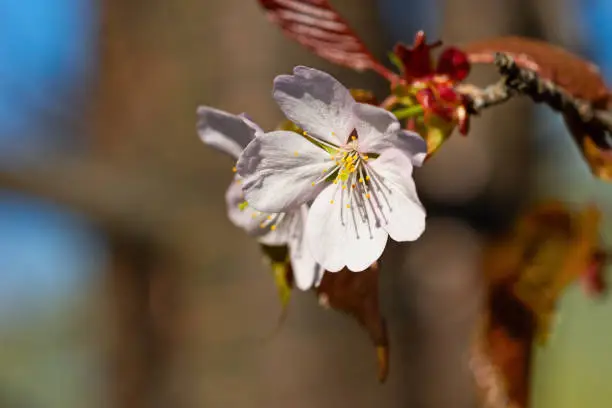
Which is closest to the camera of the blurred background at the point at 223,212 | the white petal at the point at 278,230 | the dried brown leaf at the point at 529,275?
the white petal at the point at 278,230

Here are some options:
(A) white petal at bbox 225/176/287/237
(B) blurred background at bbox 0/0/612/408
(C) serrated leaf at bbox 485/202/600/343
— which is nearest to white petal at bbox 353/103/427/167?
(A) white petal at bbox 225/176/287/237

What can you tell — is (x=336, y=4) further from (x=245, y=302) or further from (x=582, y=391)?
(x=582, y=391)

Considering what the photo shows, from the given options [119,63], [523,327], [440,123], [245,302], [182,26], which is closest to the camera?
[440,123]

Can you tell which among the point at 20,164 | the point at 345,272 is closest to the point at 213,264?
the point at 20,164

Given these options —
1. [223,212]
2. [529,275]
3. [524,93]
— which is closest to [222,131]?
[524,93]

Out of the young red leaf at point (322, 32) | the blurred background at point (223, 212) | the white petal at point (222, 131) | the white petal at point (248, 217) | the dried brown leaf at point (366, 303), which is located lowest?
the blurred background at point (223, 212)

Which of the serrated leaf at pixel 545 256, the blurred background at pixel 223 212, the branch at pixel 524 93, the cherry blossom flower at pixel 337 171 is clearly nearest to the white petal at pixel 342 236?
the cherry blossom flower at pixel 337 171

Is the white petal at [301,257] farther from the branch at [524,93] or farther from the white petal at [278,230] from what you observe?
the branch at [524,93]

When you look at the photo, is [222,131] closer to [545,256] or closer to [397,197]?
[397,197]

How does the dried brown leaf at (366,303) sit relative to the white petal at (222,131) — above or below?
below
